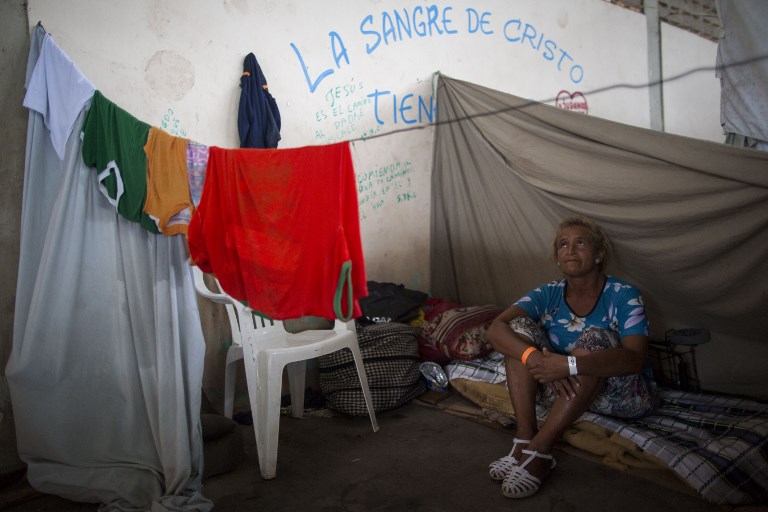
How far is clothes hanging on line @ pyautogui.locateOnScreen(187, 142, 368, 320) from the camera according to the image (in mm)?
1741

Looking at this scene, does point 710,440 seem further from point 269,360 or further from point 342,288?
point 269,360

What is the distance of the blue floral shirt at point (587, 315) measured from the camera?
2027 mm

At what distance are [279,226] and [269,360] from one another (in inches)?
23.1

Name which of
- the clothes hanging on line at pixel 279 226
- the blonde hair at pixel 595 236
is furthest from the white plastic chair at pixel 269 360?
the blonde hair at pixel 595 236

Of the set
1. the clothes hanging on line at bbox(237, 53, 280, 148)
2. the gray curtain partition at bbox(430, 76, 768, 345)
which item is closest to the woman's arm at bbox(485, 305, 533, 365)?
the gray curtain partition at bbox(430, 76, 768, 345)

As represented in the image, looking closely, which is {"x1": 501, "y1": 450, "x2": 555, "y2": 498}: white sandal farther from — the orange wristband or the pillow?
the pillow

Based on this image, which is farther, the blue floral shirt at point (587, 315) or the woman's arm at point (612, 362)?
the blue floral shirt at point (587, 315)

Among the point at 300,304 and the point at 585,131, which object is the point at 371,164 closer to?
the point at 585,131

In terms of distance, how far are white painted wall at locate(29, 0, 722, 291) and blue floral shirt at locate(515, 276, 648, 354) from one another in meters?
1.23

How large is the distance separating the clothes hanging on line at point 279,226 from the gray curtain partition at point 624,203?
1.15 meters

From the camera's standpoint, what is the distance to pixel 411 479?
6.52 ft

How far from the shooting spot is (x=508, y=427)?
2.36 m

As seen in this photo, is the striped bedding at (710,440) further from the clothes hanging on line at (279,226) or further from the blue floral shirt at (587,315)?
the clothes hanging on line at (279,226)

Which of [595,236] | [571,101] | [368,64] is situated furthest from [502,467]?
[571,101]
